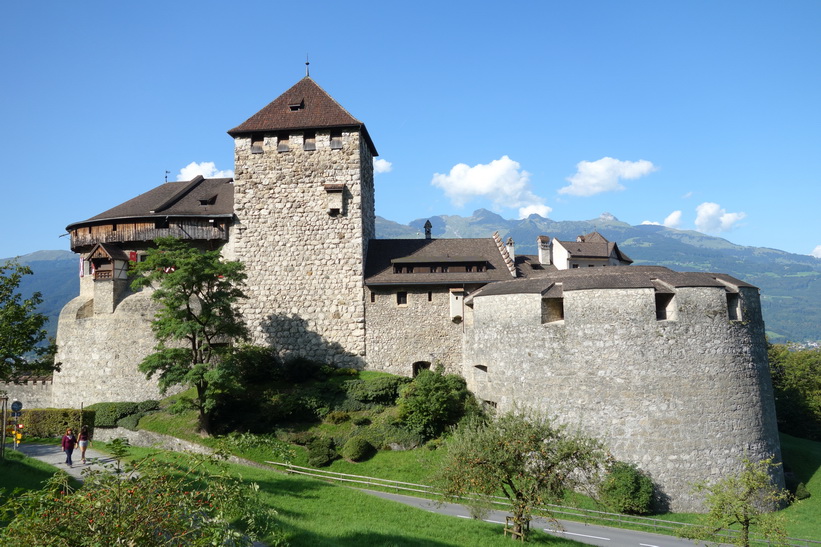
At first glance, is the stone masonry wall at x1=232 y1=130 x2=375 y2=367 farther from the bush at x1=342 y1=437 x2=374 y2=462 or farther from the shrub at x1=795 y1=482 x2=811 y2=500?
the shrub at x1=795 y1=482 x2=811 y2=500

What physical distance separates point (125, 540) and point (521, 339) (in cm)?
2394

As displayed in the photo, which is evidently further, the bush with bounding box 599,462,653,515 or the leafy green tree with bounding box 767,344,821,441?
the leafy green tree with bounding box 767,344,821,441

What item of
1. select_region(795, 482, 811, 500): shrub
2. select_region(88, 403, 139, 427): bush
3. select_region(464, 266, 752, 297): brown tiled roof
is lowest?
select_region(795, 482, 811, 500): shrub

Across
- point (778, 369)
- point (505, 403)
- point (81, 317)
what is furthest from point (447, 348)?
point (778, 369)

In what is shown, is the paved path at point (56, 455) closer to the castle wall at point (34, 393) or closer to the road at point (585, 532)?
the castle wall at point (34, 393)

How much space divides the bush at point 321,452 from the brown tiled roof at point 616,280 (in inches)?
479

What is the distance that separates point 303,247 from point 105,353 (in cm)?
1350

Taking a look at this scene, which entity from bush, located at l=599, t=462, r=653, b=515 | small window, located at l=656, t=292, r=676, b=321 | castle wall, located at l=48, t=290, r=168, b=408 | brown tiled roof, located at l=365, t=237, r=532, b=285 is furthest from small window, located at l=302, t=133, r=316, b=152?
bush, located at l=599, t=462, r=653, b=515

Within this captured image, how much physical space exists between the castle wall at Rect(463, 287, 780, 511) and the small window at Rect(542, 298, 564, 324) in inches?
13.7

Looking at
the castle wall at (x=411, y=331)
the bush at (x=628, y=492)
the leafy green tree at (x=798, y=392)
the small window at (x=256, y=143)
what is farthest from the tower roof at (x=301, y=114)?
the leafy green tree at (x=798, y=392)

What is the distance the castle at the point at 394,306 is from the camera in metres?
26.8

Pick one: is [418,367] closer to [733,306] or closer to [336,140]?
[336,140]

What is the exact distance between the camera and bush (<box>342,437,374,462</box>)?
91.1 ft

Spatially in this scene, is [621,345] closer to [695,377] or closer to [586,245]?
[695,377]
